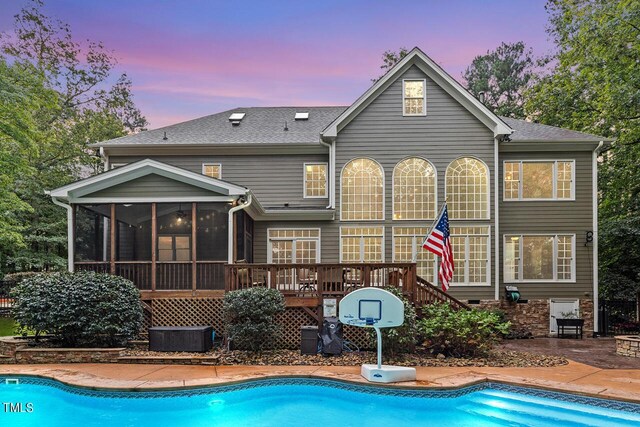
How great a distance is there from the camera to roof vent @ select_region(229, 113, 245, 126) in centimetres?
1628

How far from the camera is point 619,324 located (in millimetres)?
14914

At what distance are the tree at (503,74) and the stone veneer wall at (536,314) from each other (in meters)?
20.4

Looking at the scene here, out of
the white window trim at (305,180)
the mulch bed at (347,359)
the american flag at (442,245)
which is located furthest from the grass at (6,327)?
the american flag at (442,245)

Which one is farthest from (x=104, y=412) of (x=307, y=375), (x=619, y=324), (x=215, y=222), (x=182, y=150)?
(x=619, y=324)

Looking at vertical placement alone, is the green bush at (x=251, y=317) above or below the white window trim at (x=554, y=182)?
below

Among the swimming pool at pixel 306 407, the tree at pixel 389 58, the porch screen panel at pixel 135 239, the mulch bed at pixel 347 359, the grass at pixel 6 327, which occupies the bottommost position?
the grass at pixel 6 327

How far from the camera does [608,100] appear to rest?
15.9 m

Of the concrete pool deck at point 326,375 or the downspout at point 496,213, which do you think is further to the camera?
the downspout at point 496,213

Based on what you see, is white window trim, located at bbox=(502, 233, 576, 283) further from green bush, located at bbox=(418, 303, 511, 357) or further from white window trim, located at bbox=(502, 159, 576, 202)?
green bush, located at bbox=(418, 303, 511, 357)

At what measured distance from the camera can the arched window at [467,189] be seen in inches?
543

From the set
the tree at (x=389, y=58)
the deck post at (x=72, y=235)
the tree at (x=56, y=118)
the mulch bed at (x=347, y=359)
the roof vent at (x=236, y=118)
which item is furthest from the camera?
the tree at (x=389, y=58)

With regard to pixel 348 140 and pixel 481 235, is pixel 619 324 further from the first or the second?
pixel 348 140

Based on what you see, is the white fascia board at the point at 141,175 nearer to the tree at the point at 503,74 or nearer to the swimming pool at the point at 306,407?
the swimming pool at the point at 306,407

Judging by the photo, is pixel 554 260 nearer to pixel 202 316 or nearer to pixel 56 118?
pixel 202 316
